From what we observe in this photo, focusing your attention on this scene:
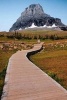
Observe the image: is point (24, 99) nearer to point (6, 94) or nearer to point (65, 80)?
point (6, 94)

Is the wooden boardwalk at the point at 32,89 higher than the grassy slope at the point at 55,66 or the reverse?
higher

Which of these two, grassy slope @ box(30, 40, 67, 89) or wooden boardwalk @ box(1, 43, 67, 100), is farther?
grassy slope @ box(30, 40, 67, 89)

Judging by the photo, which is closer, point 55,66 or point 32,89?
point 32,89

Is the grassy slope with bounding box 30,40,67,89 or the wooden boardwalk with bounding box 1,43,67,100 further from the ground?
the wooden boardwalk with bounding box 1,43,67,100

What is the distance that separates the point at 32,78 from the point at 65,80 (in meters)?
2.80

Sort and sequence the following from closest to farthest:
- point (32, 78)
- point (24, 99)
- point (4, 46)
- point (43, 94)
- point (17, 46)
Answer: point (24, 99)
point (43, 94)
point (32, 78)
point (4, 46)
point (17, 46)

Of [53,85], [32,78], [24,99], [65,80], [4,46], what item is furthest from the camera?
[4,46]

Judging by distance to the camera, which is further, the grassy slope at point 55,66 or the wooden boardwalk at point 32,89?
the grassy slope at point 55,66

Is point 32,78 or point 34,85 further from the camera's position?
point 32,78

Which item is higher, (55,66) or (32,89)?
(32,89)

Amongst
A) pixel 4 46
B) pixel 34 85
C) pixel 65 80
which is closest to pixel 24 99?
pixel 34 85

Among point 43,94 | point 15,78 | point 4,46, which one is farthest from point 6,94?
point 4,46

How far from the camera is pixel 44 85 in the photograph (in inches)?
571

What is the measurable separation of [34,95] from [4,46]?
50.4 metres
